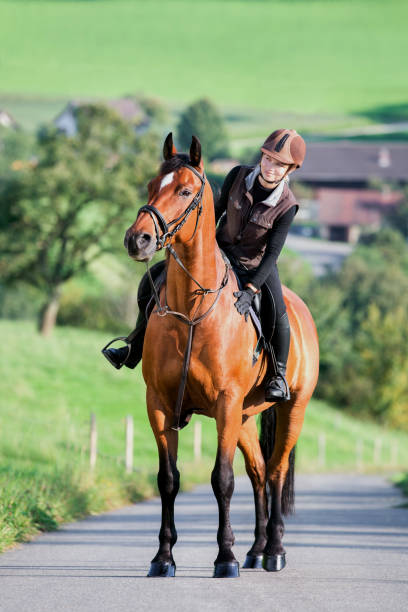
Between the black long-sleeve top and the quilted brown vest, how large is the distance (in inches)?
2.0

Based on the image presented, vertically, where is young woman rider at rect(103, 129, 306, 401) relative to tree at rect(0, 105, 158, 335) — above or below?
below

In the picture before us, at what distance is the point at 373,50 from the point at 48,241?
70218 mm

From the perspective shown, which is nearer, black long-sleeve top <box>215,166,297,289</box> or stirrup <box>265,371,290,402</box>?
black long-sleeve top <box>215,166,297,289</box>

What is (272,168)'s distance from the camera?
8320 mm

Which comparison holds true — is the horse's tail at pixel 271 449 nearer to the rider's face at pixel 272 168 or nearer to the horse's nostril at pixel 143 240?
the rider's face at pixel 272 168

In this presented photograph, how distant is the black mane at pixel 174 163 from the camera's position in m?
7.16

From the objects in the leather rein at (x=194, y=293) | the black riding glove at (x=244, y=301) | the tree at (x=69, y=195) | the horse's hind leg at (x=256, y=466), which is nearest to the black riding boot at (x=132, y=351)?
the leather rein at (x=194, y=293)

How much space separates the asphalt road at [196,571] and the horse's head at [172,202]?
2185 mm

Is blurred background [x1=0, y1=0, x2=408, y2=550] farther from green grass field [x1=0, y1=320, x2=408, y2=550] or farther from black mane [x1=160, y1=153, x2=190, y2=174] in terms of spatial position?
black mane [x1=160, y1=153, x2=190, y2=174]

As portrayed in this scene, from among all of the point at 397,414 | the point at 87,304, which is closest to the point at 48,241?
the point at 87,304

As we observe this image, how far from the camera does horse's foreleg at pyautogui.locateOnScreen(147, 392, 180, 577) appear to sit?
7.54 metres

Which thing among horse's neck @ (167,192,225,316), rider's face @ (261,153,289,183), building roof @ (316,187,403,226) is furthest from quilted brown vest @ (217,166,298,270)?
building roof @ (316,187,403,226)

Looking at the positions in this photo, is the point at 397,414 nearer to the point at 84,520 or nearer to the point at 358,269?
the point at 358,269

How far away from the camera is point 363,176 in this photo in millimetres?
139375
